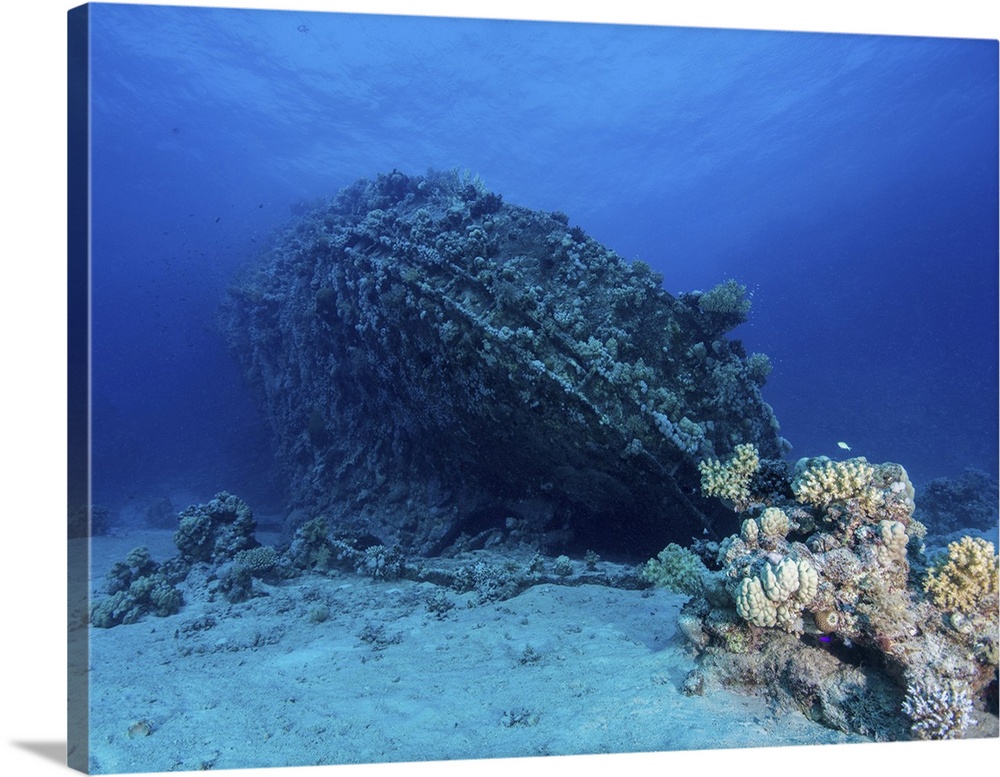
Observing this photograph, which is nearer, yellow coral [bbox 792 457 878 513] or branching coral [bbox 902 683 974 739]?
branching coral [bbox 902 683 974 739]

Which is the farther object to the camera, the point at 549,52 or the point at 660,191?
the point at 660,191

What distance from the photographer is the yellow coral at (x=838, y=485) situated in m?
4.76

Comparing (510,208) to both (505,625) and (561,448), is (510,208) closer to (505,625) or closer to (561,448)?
(561,448)

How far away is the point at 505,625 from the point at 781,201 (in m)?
67.2

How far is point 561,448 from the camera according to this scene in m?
8.15

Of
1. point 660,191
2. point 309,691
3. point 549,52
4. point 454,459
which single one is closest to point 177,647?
point 309,691

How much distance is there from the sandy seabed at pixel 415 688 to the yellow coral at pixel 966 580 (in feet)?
4.66

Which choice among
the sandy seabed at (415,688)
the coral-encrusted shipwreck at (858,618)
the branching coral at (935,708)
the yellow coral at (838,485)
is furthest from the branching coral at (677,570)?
the branching coral at (935,708)

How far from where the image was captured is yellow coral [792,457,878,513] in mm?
4762

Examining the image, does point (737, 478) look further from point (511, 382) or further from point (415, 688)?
point (415, 688)

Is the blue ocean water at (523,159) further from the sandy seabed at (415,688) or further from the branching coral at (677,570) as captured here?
the branching coral at (677,570)

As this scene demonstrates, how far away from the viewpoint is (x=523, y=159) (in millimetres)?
34750

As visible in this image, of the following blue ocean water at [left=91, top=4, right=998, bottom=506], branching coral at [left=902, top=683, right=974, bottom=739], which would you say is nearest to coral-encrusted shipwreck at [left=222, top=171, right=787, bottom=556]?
blue ocean water at [left=91, top=4, right=998, bottom=506]

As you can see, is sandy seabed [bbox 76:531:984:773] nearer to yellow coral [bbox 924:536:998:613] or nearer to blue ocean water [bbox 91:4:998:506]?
yellow coral [bbox 924:536:998:613]
